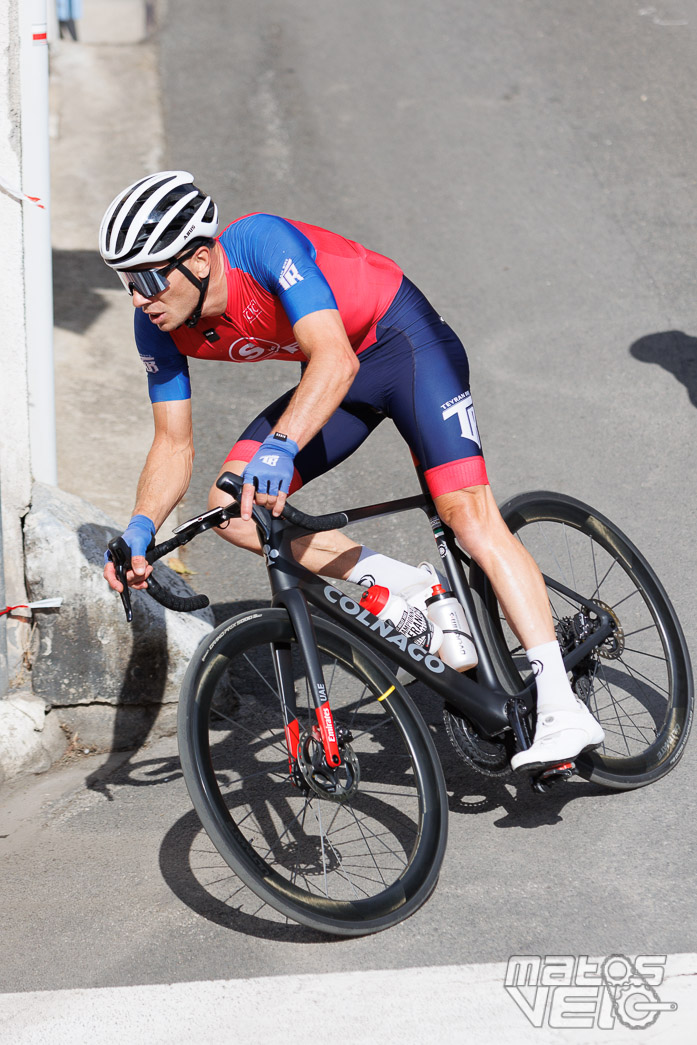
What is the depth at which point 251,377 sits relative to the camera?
709 cm

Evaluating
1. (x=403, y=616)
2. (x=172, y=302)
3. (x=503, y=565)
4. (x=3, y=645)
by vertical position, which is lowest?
(x=3, y=645)

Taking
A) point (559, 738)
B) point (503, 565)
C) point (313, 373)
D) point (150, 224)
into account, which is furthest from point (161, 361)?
point (559, 738)

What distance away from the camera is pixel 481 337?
280 inches

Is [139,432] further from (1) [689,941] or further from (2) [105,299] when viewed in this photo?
(1) [689,941]

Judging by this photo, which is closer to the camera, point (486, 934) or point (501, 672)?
point (486, 934)

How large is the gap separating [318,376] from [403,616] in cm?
98

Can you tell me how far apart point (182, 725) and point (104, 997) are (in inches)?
32.2

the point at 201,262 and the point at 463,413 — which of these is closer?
the point at 201,262

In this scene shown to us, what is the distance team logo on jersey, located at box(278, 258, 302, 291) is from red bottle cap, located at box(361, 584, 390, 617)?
1.10 meters

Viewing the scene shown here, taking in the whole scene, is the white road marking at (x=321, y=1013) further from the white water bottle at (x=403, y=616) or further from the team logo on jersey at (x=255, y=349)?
the team logo on jersey at (x=255, y=349)

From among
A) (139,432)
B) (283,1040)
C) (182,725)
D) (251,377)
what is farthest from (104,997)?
(251,377)

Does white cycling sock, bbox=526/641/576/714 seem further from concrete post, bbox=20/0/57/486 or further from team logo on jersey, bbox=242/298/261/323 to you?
concrete post, bbox=20/0/57/486

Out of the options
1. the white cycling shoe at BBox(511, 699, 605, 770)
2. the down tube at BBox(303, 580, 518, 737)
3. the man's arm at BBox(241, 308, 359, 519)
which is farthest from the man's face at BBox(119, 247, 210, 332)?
the white cycling shoe at BBox(511, 699, 605, 770)

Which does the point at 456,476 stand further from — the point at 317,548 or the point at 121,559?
the point at 121,559
